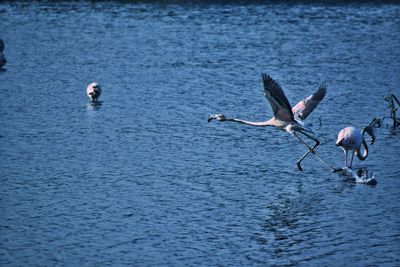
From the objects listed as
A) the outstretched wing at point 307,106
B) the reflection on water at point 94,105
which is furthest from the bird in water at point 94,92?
the outstretched wing at point 307,106

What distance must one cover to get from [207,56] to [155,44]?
4762 mm

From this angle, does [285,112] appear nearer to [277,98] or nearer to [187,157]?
[277,98]

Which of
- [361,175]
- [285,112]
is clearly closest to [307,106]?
[285,112]

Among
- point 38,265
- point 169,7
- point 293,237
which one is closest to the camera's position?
point 38,265

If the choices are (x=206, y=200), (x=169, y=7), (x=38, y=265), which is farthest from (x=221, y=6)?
(x=38, y=265)

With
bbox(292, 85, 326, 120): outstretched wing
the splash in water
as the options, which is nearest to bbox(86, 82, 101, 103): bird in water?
bbox(292, 85, 326, 120): outstretched wing

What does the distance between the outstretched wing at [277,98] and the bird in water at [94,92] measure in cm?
1062

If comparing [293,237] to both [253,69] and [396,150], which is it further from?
[253,69]

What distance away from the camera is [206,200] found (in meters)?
20.5

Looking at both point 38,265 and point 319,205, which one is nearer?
point 38,265

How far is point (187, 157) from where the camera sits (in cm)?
2416

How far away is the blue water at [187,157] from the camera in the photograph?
1777cm

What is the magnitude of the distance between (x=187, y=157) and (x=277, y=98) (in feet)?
12.1

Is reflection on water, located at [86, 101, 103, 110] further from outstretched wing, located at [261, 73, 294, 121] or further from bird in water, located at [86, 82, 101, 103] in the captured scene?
outstretched wing, located at [261, 73, 294, 121]
